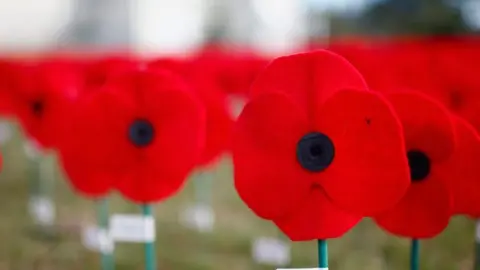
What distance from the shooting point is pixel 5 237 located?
56.3 inches

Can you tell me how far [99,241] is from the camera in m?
1.15

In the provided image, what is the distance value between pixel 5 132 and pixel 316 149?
2.11m

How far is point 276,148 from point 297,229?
9 cm

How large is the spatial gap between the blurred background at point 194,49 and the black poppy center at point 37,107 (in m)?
0.29

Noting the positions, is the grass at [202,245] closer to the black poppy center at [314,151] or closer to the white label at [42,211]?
the white label at [42,211]

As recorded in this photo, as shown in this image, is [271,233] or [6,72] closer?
[271,233]

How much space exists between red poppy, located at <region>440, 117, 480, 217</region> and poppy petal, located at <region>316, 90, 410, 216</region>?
124mm

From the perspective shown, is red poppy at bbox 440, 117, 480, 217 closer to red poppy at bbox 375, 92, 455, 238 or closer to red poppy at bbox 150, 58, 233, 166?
red poppy at bbox 375, 92, 455, 238

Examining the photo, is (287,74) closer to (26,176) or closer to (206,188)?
(206,188)

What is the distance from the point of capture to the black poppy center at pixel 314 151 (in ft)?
2.07

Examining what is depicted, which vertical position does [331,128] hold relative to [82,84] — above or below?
below

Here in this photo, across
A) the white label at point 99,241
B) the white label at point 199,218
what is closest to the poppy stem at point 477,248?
the white label at point 99,241

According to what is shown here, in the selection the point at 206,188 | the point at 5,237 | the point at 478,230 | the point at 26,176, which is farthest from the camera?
the point at 26,176

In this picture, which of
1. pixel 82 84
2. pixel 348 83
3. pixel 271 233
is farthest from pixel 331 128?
pixel 82 84
